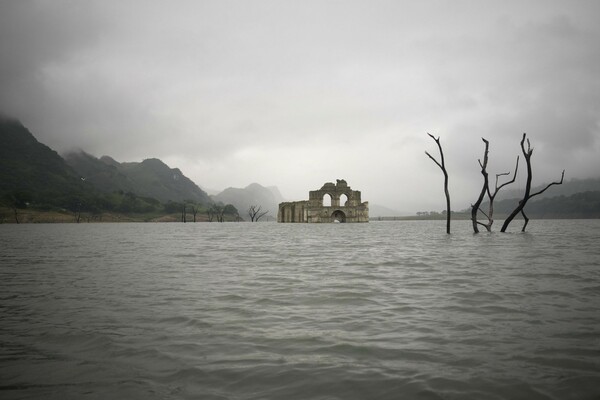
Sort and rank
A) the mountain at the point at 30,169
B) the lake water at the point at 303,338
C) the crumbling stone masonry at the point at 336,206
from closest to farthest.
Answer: the lake water at the point at 303,338 < the crumbling stone masonry at the point at 336,206 < the mountain at the point at 30,169

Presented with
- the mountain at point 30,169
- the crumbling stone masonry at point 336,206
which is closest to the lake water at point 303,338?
the crumbling stone masonry at point 336,206

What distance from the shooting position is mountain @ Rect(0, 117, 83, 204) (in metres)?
134

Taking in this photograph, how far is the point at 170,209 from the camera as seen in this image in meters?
169

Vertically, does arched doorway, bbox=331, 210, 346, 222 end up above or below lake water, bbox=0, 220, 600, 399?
above

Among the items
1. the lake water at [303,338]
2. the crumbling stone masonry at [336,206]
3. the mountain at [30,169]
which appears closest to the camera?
the lake water at [303,338]

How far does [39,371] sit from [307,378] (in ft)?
9.50

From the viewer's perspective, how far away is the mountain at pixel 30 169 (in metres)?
134

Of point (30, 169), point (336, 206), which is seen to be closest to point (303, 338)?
point (336, 206)

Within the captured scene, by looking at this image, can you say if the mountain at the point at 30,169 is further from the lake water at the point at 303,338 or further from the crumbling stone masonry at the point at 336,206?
the lake water at the point at 303,338

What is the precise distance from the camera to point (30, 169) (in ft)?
512

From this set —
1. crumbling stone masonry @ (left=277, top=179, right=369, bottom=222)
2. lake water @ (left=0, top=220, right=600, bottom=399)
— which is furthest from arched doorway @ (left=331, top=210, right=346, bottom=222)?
lake water @ (left=0, top=220, right=600, bottom=399)

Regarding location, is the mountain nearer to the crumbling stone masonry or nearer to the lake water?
the crumbling stone masonry

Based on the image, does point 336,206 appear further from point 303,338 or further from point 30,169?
point 30,169

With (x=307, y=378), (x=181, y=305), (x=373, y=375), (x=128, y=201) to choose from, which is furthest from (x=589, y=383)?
(x=128, y=201)
